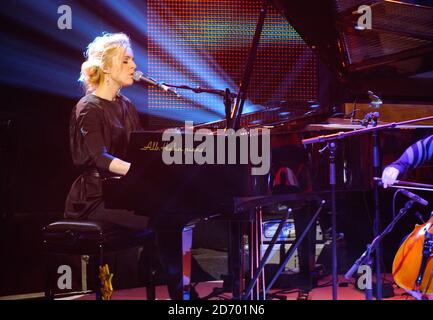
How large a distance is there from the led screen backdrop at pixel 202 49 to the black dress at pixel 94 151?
1.68 meters

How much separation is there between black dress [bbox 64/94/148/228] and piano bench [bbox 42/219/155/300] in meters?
0.09

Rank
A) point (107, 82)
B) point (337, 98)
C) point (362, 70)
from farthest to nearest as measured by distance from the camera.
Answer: point (337, 98) → point (362, 70) → point (107, 82)

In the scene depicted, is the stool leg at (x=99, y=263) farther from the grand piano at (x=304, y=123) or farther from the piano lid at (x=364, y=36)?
the piano lid at (x=364, y=36)

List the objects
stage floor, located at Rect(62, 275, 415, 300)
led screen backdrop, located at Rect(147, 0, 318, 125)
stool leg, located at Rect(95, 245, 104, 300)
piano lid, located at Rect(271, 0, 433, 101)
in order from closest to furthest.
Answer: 1. stool leg, located at Rect(95, 245, 104, 300)
2. piano lid, located at Rect(271, 0, 433, 101)
3. stage floor, located at Rect(62, 275, 415, 300)
4. led screen backdrop, located at Rect(147, 0, 318, 125)

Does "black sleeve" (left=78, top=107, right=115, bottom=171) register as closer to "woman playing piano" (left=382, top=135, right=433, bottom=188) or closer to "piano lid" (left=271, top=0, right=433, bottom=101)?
"piano lid" (left=271, top=0, right=433, bottom=101)

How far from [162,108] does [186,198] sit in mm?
2583

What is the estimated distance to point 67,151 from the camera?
4.01 meters

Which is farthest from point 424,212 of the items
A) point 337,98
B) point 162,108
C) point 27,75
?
point 27,75

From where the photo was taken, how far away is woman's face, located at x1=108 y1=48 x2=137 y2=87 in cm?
316

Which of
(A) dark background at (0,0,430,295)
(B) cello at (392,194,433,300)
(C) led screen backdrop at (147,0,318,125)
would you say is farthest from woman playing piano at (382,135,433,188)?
(C) led screen backdrop at (147,0,318,125)

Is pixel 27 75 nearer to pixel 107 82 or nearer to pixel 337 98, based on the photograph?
pixel 107 82

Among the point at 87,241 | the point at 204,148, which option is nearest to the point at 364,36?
the point at 204,148

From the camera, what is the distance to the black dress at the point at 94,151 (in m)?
2.78

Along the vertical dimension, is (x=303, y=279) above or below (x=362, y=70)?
below
